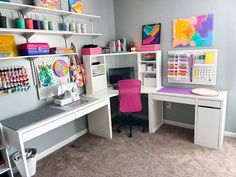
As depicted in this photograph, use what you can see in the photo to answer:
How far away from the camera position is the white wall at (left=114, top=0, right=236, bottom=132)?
2631mm

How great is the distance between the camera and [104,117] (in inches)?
117

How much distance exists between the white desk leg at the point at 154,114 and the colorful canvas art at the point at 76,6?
1.78 meters

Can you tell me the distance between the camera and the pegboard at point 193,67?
9.21ft

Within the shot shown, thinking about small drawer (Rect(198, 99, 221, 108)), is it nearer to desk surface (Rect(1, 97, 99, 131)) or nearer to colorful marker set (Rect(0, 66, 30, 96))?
desk surface (Rect(1, 97, 99, 131))

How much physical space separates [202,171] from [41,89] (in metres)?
2.30

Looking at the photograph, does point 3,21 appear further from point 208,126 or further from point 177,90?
point 208,126

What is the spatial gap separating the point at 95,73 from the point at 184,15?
174cm

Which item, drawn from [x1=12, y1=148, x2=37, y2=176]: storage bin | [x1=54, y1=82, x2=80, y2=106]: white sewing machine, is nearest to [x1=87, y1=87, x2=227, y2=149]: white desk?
[x1=54, y1=82, x2=80, y2=106]: white sewing machine

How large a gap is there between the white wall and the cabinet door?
1.71ft

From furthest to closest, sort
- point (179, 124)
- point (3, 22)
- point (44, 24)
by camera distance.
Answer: point (179, 124) → point (44, 24) → point (3, 22)

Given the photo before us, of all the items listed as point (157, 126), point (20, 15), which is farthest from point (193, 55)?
point (20, 15)

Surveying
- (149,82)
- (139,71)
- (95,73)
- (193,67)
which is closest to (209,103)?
(193,67)

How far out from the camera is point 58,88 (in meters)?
2.47

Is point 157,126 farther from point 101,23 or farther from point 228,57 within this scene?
point 101,23
